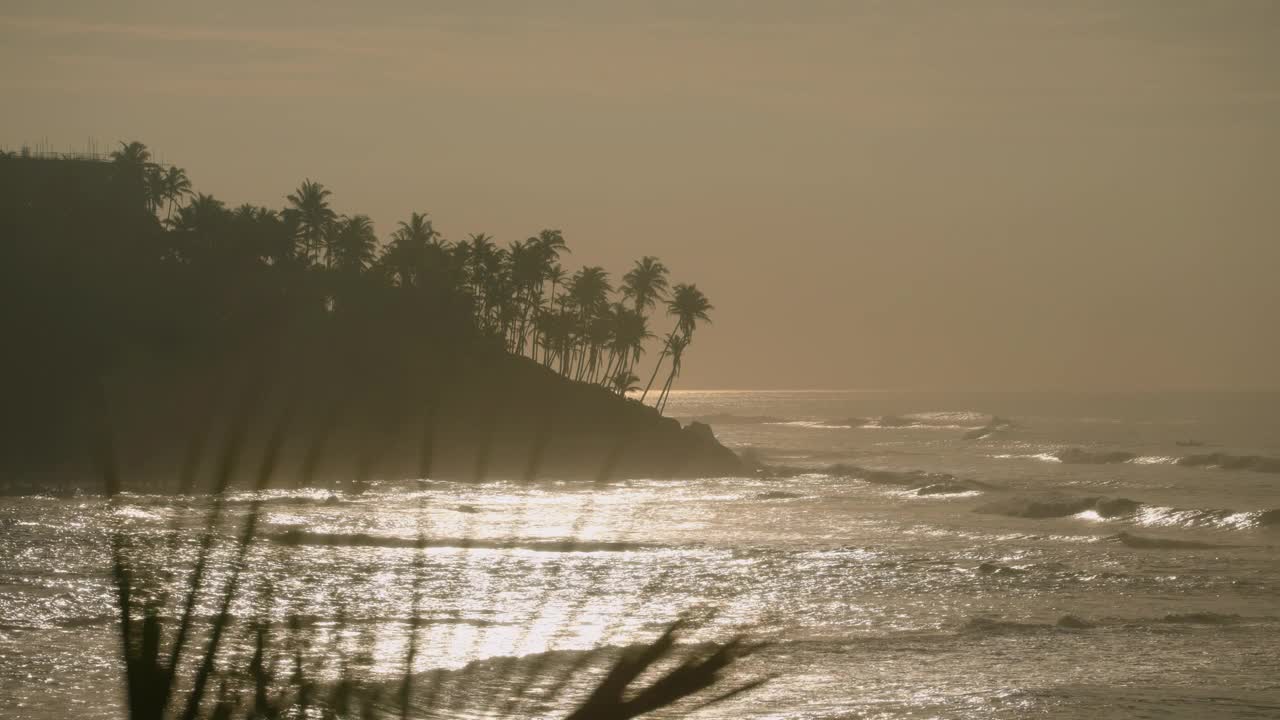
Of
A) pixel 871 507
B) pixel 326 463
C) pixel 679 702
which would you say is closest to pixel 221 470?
pixel 326 463

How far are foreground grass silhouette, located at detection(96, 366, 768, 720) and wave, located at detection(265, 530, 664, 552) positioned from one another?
31.3 ft

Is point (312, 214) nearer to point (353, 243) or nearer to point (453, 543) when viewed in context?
point (353, 243)

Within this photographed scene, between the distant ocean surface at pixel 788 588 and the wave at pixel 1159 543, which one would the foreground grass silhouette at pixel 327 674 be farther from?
the wave at pixel 1159 543

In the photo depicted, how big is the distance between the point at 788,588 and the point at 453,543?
11.7m

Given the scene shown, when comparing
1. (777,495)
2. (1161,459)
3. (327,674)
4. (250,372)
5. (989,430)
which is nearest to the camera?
(327,674)

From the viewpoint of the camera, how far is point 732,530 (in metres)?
46.2

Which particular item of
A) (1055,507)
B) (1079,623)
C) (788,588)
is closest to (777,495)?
(1055,507)

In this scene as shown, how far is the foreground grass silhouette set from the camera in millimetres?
19188

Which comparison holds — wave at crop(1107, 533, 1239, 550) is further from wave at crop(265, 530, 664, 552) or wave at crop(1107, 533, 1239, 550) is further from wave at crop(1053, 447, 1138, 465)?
wave at crop(1053, 447, 1138, 465)

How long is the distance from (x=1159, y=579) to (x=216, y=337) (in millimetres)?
64926

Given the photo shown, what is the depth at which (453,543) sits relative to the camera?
39.3 meters

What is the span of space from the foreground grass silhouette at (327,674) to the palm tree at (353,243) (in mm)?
71487

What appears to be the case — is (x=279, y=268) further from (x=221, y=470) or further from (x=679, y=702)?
(x=679, y=702)

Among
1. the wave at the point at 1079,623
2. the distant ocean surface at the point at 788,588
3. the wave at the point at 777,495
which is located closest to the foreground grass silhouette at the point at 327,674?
the distant ocean surface at the point at 788,588
